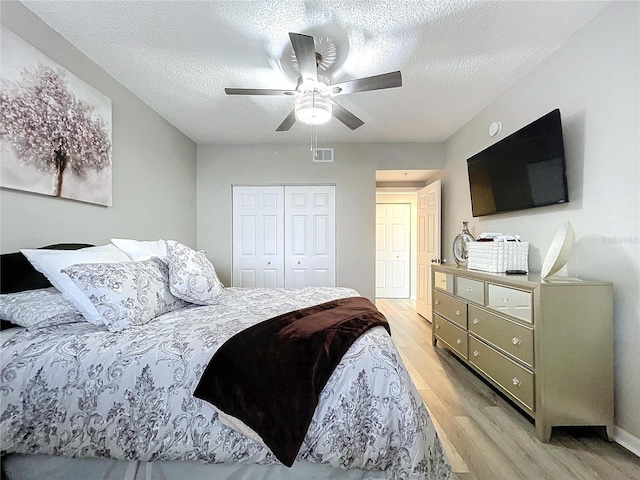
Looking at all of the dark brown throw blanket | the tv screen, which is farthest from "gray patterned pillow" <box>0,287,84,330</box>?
the tv screen

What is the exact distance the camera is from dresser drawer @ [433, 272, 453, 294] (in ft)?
9.72

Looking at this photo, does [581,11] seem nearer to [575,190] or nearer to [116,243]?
[575,190]

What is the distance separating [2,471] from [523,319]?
271 centimetres

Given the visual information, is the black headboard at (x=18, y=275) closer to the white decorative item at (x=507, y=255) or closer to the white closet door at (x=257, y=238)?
the white closet door at (x=257, y=238)

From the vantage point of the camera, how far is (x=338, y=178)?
14.2 feet

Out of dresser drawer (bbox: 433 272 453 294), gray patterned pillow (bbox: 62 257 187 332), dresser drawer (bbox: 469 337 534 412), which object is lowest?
dresser drawer (bbox: 469 337 534 412)

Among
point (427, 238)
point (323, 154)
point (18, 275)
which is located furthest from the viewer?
point (427, 238)

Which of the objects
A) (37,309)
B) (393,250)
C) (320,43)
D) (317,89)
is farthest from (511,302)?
(393,250)

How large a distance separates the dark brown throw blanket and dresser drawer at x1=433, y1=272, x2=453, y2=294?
6.59 ft

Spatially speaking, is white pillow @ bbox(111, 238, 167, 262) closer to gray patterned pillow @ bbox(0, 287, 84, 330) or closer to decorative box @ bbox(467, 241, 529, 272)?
gray patterned pillow @ bbox(0, 287, 84, 330)

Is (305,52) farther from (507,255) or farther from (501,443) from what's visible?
(501,443)

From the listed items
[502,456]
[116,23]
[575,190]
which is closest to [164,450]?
[502,456]

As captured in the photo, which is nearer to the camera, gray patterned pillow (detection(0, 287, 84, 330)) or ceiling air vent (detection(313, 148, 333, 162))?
gray patterned pillow (detection(0, 287, 84, 330))

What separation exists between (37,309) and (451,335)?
3036mm
